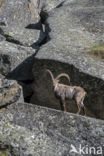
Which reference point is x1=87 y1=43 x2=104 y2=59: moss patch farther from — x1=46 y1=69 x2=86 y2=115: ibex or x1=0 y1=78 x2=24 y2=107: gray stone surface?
x1=0 y1=78 x2=24 y2=107: gray stone surface

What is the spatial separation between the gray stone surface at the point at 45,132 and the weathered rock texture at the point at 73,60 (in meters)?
2.04

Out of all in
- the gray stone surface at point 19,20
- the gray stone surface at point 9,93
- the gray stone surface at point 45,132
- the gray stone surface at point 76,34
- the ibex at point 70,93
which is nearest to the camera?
the gray stone surface at point 45,132

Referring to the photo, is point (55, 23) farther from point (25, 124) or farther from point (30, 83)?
point (25, 124)

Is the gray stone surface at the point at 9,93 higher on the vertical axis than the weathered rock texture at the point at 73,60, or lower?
higher

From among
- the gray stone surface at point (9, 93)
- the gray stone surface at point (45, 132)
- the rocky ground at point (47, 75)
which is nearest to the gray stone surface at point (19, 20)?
the rocky ground at point (47, 75)

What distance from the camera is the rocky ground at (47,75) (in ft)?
22.2

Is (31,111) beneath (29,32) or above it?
above

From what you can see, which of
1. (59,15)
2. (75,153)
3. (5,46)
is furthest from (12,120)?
(59,15)

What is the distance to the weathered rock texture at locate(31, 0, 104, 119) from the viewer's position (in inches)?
360

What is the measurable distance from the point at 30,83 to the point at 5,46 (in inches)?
64.0

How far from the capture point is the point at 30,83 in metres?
11.0

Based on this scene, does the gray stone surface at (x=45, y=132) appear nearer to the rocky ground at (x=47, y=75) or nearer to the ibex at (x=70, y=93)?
the rocky ground at (x=47, y=75)

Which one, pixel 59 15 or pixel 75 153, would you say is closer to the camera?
pixel 75 153

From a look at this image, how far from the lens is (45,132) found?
275 inches
